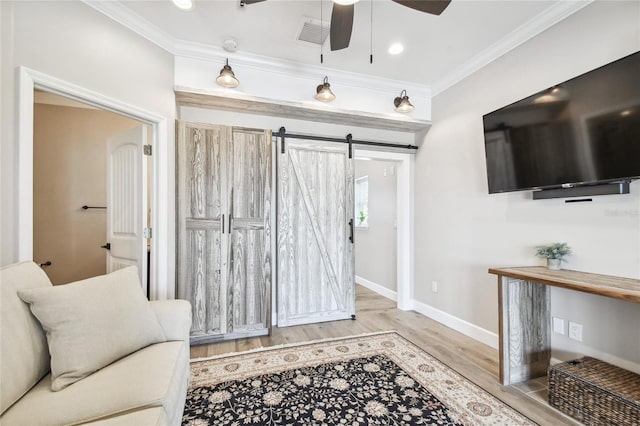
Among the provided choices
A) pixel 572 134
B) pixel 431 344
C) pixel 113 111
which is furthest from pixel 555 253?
pixel 113 111

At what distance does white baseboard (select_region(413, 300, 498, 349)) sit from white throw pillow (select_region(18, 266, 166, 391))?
278 cm

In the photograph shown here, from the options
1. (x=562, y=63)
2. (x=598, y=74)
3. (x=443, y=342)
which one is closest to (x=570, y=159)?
(x=598, y=74)

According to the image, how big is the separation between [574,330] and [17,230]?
3596 millimetres

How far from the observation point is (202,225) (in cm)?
271

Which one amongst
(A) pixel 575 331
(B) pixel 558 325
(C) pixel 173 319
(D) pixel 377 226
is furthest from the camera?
(D) pixel 377 226

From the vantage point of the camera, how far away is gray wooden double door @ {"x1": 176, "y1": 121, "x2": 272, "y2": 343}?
2672 millimetres

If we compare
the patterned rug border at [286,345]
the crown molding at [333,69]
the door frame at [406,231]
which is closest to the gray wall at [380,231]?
the door frame at [406,231]

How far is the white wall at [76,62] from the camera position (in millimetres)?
1547

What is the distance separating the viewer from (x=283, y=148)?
10.5 feet

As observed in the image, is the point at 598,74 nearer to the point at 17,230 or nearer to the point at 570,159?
the point at 570,159

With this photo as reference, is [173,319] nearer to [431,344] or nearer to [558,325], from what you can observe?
[431,344]

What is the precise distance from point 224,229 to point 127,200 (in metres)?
→ 0.93

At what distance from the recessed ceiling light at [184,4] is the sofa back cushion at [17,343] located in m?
1.92

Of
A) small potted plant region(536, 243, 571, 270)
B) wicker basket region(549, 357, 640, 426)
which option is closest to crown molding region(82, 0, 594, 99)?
small potted plant region(536, 243, 571, 270)
